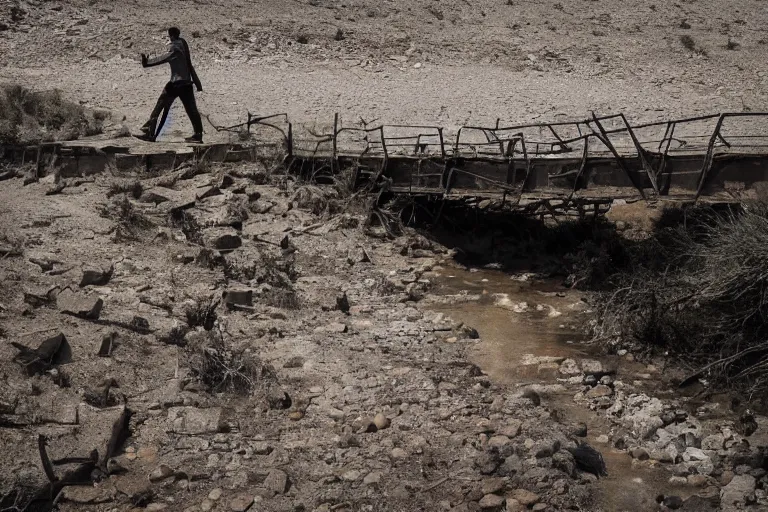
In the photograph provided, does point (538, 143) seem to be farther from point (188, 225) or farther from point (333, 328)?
point (188, 225)

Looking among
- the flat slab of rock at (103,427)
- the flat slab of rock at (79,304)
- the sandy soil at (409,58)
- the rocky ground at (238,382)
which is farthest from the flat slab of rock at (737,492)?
the sandy soil at (409,58)

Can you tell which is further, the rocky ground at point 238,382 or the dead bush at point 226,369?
the dead bush at point 226,369

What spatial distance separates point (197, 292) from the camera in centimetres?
981

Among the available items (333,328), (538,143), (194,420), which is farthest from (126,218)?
(538,143)

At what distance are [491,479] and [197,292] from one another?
429 centimetres

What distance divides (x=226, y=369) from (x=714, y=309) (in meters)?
5.22

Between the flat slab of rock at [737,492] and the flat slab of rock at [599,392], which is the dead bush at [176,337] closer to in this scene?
the flat slab of rock at [599,392]

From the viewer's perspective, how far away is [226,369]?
26.0 ft

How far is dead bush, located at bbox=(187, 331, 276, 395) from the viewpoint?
7898 mm

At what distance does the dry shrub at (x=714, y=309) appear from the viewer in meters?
8.98

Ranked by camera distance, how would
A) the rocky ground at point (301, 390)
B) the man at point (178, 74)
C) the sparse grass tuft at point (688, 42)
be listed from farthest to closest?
the sparse grass tuft at point (688, 42) < the man at point (178, 74) < the rocky ground at point (301, 390)

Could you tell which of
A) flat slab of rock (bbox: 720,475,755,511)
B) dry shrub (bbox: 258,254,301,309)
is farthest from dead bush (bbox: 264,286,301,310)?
flat slab of rock (bbox: 720,475,755,511)

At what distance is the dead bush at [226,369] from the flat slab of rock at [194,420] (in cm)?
39

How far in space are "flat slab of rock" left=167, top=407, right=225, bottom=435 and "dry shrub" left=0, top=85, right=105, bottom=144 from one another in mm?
7371
